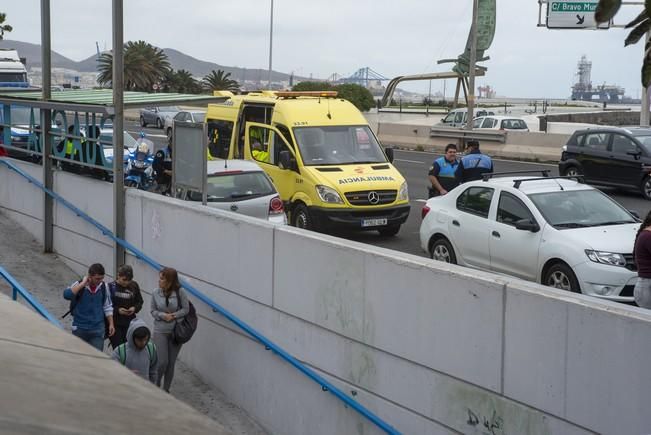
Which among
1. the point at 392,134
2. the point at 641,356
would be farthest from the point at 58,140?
the point at 392,134

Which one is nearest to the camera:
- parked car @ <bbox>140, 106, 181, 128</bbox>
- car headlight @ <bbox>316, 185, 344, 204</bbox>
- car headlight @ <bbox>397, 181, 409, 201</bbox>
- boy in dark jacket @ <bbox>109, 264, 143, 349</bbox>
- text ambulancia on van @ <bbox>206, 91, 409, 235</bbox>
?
boy in dark jacket @ <bbox>109, 264, 143, 349</bbox>

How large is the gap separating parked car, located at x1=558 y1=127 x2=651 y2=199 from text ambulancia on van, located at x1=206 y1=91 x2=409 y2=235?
6.95 m

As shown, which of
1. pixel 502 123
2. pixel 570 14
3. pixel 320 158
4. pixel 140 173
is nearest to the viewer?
pixel 320 158

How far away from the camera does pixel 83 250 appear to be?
48.2ft

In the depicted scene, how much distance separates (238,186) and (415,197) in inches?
316

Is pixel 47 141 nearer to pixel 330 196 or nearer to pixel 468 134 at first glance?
pixel 330 196

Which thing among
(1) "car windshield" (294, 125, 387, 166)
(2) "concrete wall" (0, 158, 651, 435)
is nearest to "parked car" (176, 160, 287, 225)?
(1) "car windshield" (294, 125, 387, 166)

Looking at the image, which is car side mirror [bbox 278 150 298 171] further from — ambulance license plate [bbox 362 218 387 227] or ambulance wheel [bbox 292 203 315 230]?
ambulance license plate [bbox 362 218 387 227]

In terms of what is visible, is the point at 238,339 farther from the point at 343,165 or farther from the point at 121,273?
the point at 343,165

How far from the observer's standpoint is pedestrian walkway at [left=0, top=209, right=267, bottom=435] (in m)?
10.5

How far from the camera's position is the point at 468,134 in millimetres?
34344

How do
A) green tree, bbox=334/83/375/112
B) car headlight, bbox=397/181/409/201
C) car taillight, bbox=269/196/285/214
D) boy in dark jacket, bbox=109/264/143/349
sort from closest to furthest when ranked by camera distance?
boy in dark jacket, bbox=109/264/143/349
car taillight, bbox=269/196/285/214
car headlight, bbox=397/181/409/201
green tree, bbox=334/83/375/112

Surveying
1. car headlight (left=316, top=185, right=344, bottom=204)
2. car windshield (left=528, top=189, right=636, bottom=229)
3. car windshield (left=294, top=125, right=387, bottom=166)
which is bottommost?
car headlight (left=316, top=185, right=344, bottom=204)

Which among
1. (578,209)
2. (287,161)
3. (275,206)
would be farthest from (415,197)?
(578,209)
